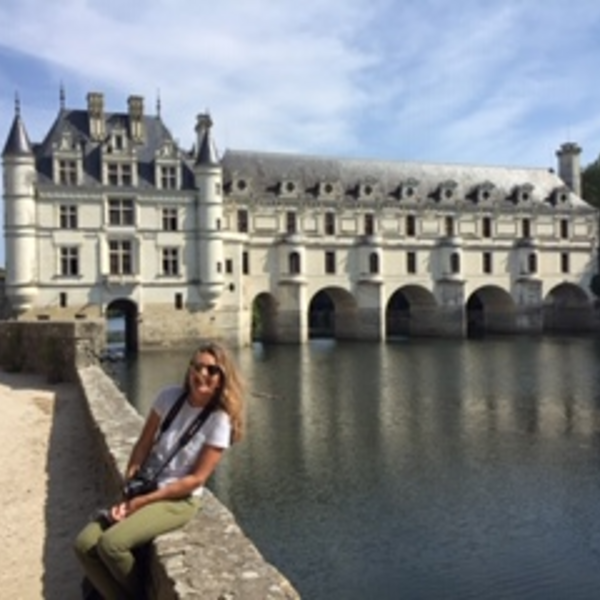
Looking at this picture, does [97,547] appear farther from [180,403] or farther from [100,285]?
[100,285]

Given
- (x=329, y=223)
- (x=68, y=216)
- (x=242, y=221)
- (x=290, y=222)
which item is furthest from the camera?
(x=329, y=223)

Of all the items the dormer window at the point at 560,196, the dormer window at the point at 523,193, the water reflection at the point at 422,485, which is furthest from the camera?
the dormer window at the point at 560,196

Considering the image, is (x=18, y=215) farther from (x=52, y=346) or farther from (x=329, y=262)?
(x=52, y=346)

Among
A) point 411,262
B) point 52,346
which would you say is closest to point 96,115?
point 411,262

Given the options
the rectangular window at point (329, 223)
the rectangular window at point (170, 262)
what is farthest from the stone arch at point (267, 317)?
the rectangular window at point (170, 262)

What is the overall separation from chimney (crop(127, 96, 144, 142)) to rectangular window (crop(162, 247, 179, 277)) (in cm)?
630

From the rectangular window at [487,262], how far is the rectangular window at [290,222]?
1419 cm

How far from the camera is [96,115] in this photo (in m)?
40.2

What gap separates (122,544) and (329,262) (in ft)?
140

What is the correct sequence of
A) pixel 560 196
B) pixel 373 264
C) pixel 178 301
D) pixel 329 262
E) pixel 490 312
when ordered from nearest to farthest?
1. pixel 178 301
2. pixel 329 262
3. pixel 373 264
4. pixel 490 312
5. pixel 560 196

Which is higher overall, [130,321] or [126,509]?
[130,321]

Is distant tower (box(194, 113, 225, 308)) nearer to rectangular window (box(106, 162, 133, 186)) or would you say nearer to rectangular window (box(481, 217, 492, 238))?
rectangular window (box(106, 162, 133, 186))

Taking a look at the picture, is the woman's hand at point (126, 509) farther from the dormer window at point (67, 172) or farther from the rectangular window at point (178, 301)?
the dormer window at point (67, 172)

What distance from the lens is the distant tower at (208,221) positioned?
133 feet
